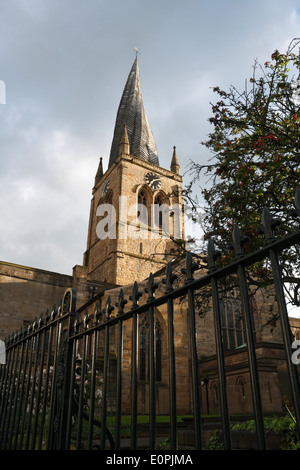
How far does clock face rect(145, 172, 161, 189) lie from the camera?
119ft

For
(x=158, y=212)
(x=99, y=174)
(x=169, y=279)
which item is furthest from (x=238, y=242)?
(x=99, y=174)

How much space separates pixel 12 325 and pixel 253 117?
20.7 meters

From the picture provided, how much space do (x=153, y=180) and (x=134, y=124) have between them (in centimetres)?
1171

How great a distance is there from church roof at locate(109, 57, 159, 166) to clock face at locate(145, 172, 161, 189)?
4055 millimetres

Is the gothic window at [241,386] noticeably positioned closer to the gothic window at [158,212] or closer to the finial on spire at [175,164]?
the gothic window at [158,212]

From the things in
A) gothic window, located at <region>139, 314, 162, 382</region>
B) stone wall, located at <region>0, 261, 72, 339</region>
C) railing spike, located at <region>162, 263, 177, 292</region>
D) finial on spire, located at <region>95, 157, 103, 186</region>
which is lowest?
railing spike, located at <region>162, 263, 177, 292</region>

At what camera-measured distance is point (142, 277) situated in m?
30.6

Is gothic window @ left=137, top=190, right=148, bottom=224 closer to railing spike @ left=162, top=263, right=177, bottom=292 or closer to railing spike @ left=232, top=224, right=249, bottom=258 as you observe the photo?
railing spike @ left=162, top=263, right=177, bottom=292

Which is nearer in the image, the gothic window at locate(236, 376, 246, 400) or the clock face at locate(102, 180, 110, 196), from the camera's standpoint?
the gothic window at locate(236, 376, 246, 400)

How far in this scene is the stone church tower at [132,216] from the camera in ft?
102

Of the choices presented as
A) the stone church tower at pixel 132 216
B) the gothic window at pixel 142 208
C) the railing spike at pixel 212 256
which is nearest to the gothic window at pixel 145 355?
the stone church tower at pixel 132 216

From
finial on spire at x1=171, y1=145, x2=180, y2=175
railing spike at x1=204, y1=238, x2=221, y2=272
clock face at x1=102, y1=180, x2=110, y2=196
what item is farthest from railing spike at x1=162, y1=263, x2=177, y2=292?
finial on spire at x1=171, y1=145, x2=180, y2=175

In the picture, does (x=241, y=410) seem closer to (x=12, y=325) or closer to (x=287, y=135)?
(x=287, y=135)

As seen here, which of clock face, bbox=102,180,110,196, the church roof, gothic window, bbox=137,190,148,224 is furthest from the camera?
the church roof
